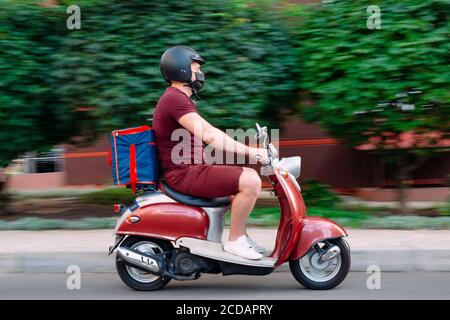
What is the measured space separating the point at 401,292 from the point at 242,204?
1.51 meters

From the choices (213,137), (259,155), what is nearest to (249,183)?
(259,155)

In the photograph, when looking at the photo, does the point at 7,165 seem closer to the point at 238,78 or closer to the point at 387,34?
the point at 238,78

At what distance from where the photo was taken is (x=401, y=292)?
5.67 m

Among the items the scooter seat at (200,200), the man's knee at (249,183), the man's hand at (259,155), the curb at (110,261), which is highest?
the man's hand at (259,155)

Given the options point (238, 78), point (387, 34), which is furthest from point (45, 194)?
point (387, 34)

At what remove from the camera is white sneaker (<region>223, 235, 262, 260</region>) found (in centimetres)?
550

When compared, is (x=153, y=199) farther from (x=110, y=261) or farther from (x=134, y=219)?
(x=110, y=261)

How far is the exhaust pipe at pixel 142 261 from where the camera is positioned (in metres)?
5.55

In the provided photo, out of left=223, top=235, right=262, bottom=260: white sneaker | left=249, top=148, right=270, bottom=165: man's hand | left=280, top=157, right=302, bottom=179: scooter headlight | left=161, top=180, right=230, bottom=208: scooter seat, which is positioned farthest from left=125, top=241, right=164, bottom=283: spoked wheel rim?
left=280, top=157, right=302, bottom=179: scooter headlight

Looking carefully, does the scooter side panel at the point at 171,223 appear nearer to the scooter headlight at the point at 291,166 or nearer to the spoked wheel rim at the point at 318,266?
the scooter headlight at the point at 291,166

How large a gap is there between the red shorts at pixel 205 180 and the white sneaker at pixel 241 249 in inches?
15.6

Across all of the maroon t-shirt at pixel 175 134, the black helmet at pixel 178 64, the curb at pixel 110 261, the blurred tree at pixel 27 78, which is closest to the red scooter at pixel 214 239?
the maroon t-shirt at pixel 175 134

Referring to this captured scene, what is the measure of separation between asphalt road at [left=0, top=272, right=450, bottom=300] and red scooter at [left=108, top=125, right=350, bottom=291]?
0.19 meters

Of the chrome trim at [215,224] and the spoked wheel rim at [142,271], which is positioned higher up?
the chrome trim at [215,224]
